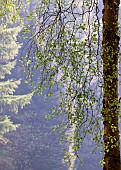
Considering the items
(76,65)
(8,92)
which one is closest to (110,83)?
(76,65)

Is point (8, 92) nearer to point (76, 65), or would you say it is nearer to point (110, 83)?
point (110, 83)

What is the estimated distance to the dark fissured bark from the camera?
3.28 meters

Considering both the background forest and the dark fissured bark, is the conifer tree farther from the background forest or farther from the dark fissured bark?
the dark fissured bark

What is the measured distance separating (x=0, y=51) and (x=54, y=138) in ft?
19.0

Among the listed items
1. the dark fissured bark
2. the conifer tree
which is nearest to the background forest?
the dark fissured bark

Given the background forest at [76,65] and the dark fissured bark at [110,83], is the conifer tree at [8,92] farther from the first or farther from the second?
the dark fissured bark at [110,83]

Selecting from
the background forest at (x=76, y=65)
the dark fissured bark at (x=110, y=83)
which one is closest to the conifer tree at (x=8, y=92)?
the background forest at (x=76, y=65)

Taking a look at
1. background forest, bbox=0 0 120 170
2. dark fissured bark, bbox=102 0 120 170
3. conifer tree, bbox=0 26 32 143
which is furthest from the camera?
conifer tree, bbox=0 26 32 143

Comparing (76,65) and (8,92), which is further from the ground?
(76,65)

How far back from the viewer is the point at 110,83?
3354 millimetres

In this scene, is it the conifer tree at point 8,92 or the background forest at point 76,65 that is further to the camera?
the conifer tree at point 8,92

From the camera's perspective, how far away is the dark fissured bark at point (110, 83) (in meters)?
3.28

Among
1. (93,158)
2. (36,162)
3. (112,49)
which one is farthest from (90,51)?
(93,158)

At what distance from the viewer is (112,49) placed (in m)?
3.28
